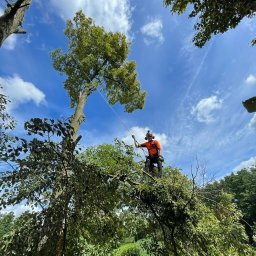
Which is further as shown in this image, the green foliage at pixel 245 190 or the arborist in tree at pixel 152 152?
the green foliage at pixel 245 190

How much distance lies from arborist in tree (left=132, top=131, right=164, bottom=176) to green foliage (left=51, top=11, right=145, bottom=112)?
406 centimetres

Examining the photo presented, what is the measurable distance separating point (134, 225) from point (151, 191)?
1.46m

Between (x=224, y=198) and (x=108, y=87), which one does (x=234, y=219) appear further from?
(x=108, y=87)

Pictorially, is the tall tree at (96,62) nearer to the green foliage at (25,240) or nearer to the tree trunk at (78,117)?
the tree trunk at (78,117)

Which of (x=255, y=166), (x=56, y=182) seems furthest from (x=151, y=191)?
(x=255, y=166)

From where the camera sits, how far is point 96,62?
44.0 feet

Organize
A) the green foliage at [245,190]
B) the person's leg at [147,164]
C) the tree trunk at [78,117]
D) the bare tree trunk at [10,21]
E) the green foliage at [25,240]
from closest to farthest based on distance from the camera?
the green foliage at [25,240] < the bare tree trunk at [10,21] < the person's leg at [147,164] < the tree trunk at [78,117] < the green foliage at [245,190]

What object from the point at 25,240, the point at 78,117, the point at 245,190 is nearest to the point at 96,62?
the point at 78,117

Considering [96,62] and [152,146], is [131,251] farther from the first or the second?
[96,62]

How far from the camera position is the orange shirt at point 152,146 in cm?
959

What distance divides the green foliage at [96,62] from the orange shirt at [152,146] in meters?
4.15

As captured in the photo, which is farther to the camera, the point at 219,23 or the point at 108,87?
the point at 108,87

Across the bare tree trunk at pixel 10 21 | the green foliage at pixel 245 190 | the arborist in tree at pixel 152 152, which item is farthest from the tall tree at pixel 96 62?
the green foliage at pixel 245 190

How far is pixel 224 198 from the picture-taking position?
7.74 m
